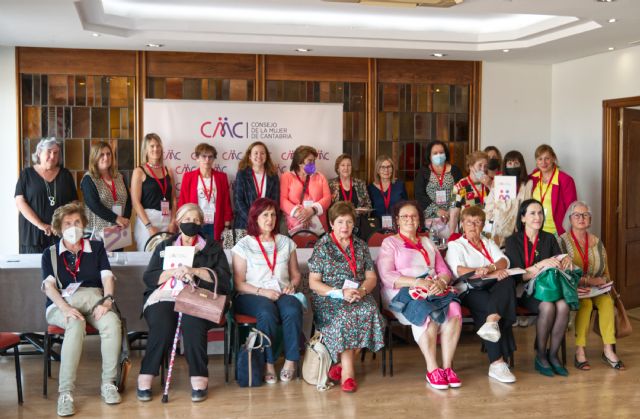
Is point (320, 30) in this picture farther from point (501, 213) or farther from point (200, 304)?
point (200, 304)

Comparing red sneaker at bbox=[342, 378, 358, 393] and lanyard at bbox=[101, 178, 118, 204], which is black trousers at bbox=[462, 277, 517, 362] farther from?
lanyard at bbox=[101, 178, 118, 204]

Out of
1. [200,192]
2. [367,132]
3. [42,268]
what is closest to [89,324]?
[42,268]

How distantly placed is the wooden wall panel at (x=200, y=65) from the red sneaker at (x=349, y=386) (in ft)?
12.6

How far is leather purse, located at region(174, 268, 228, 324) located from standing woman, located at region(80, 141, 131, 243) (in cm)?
190

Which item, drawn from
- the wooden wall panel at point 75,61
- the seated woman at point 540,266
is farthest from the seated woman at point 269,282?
the wooden wall panel at point 75,61

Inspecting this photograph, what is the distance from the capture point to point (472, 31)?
723cm

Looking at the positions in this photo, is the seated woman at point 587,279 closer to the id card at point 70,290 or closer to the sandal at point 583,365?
the sandal at point 583,365

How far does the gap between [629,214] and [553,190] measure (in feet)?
4.60

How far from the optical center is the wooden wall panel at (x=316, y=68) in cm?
744

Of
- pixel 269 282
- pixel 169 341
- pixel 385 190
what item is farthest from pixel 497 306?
pixel 385 190

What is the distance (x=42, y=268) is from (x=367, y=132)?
4.15 meters

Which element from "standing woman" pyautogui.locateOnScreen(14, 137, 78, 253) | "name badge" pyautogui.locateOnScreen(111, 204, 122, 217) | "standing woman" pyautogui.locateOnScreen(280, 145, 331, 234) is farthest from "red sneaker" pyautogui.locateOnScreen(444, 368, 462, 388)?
"standing woman" pyautogui.locateOnScreen(14, 137, 78, 253)

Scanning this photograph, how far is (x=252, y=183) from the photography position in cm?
657

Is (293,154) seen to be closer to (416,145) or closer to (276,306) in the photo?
(416,145)
